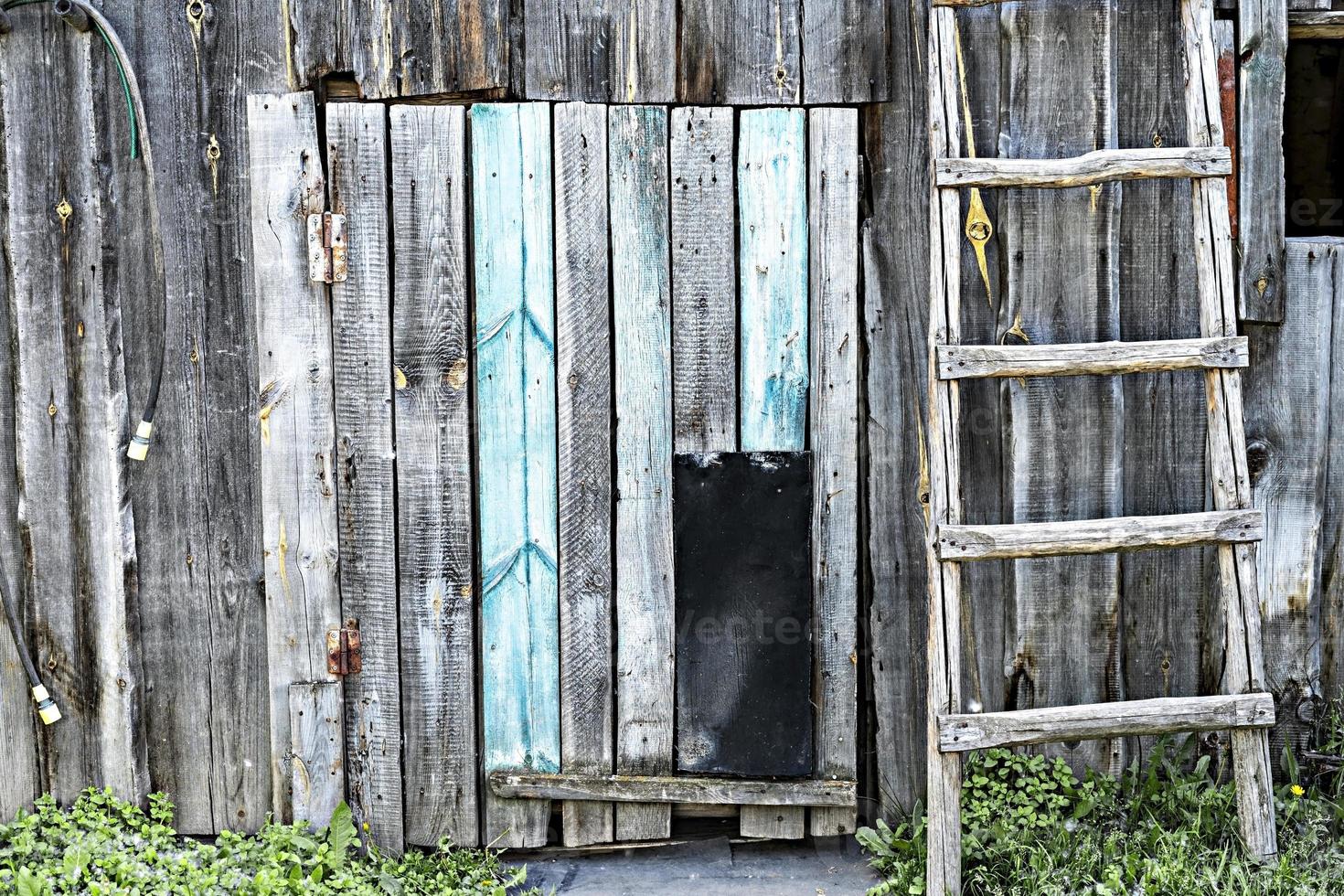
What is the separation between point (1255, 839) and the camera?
2.76 meters

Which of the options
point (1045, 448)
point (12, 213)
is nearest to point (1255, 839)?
point (1045, 448)

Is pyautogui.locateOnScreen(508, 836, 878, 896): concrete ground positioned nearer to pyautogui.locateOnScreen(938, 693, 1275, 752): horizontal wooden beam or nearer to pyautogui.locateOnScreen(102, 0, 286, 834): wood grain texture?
pyautogui.locateOnScreen(938, 693, 1275, 752): horizontal wooden beam

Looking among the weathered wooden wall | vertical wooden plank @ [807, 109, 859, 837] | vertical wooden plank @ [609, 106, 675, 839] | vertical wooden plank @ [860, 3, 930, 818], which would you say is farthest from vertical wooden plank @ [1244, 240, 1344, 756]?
vertical wooden plank @ [609, 106, 675, 839]

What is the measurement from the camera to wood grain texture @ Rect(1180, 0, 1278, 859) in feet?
9.02

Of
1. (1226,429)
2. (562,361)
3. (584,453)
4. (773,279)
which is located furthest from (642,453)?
(1226,429)

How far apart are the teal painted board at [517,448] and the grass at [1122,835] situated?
3.31 feet

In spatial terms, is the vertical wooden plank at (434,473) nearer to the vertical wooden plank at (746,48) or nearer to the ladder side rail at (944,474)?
the vertical wooden plank at (746,48)

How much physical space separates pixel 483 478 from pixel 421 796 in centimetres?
94

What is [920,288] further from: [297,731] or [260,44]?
[297,731]

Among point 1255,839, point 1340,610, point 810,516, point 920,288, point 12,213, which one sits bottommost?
point 1255,839

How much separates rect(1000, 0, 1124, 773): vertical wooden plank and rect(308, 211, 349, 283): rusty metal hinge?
1805mm

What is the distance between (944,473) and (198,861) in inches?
89.5

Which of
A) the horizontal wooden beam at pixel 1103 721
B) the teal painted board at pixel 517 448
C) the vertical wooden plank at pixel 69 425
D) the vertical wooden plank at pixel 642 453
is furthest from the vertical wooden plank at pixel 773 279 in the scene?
the vertical wooden plank at pixel 69 425

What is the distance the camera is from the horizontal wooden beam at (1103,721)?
106 inches
